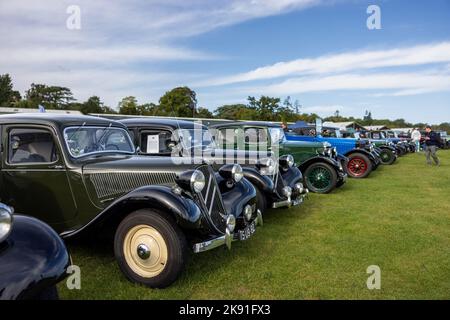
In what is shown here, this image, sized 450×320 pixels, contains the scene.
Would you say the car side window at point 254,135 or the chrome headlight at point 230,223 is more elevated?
the car side window at point 254,135

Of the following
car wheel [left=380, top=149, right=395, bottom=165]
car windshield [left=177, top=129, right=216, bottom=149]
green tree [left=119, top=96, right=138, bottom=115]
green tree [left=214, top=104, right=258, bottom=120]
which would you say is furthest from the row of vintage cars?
green tree [left=214, top=104, right=258, bottom=120]

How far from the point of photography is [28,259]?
2240mm

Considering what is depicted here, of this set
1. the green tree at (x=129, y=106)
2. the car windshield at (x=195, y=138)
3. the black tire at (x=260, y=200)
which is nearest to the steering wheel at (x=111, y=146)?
the car windshield at (x=195, y=138)

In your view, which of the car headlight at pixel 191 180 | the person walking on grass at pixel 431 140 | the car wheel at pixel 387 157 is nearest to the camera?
the car headlight at pixel 191 180

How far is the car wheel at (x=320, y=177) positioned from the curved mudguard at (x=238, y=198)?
435 centimetres

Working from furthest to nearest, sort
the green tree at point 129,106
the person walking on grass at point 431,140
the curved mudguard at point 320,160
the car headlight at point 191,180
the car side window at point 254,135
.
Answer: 1. the green tree at point 129,106
2. the person walking on grass at point 431,140
3. the curved mudguard at point 320,160
4. the car side window at point 254,135
5. the car headlight at point 191,180

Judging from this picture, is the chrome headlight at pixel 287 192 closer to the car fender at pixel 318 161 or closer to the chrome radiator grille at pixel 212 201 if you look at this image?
the chrome radiator grille at pixel 212 201

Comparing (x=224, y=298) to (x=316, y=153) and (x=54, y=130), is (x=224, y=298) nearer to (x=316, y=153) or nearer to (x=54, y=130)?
(x=54, y=130)

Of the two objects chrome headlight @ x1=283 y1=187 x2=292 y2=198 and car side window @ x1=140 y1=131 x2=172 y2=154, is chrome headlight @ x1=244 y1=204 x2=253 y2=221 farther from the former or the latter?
car side window @ x1=140 y1=131 x2=172 y2=154

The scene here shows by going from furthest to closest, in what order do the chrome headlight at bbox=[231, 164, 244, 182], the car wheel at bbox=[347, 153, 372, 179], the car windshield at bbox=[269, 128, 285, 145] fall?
the car wheel at bbox=[347, 153, 372, 179]
the car windshield at bbox=[269, 128, 285, 145]
the chrome headlight at bbox=[231, 164, 244, 182]

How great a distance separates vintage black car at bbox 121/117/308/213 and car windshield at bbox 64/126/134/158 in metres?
0.98

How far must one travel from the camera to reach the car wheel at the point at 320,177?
348 inches

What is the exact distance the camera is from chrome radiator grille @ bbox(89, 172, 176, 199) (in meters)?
4.06

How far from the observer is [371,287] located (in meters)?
3.62
